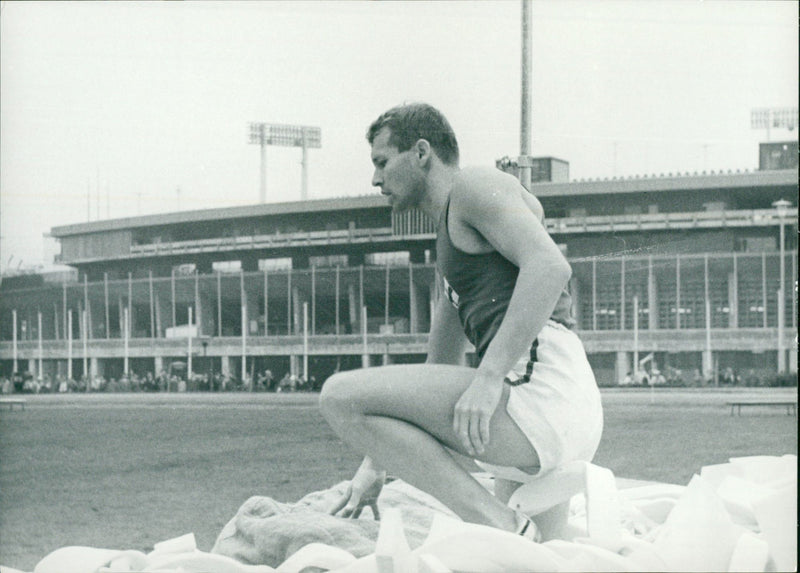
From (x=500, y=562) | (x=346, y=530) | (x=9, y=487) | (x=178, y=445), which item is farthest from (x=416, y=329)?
(x=178, y=445)

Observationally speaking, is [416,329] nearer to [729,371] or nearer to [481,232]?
[481,232]

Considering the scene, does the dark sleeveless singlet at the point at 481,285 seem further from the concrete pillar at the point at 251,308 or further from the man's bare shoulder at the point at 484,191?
the concrete pillar at the point at 251,308

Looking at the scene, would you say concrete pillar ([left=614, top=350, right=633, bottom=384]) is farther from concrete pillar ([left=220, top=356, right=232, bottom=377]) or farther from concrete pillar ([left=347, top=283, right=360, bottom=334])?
concrete pillar ([left=220, top=356, right=232, bottom=377])

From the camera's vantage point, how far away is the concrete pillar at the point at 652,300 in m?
2.16

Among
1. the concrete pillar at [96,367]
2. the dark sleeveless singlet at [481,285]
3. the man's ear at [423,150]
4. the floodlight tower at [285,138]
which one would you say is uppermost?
the floodlight tower at [285,138]

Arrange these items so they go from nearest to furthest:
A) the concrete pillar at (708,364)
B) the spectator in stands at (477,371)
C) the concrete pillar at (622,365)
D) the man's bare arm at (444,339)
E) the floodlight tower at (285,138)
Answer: the spectator in stands at (477,371) → the man's bare arm at (444,339) → the floodlight tower at (285,138) → the concrete pillar at (708,364) → the concrete pillar at (622,365)

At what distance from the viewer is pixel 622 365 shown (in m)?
2.81

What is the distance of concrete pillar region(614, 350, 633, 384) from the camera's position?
2.51 meters

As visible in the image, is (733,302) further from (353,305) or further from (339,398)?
(339,398)

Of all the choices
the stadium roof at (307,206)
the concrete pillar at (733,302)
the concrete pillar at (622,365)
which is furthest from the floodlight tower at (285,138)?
the concrete pillar at (622,365)

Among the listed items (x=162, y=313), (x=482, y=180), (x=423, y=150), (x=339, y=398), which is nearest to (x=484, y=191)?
(x=482, y=180)

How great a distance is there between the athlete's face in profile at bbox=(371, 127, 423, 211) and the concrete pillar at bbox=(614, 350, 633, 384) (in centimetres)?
112

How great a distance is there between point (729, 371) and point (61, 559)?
4.99ft

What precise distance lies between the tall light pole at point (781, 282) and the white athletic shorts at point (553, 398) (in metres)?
0.51
